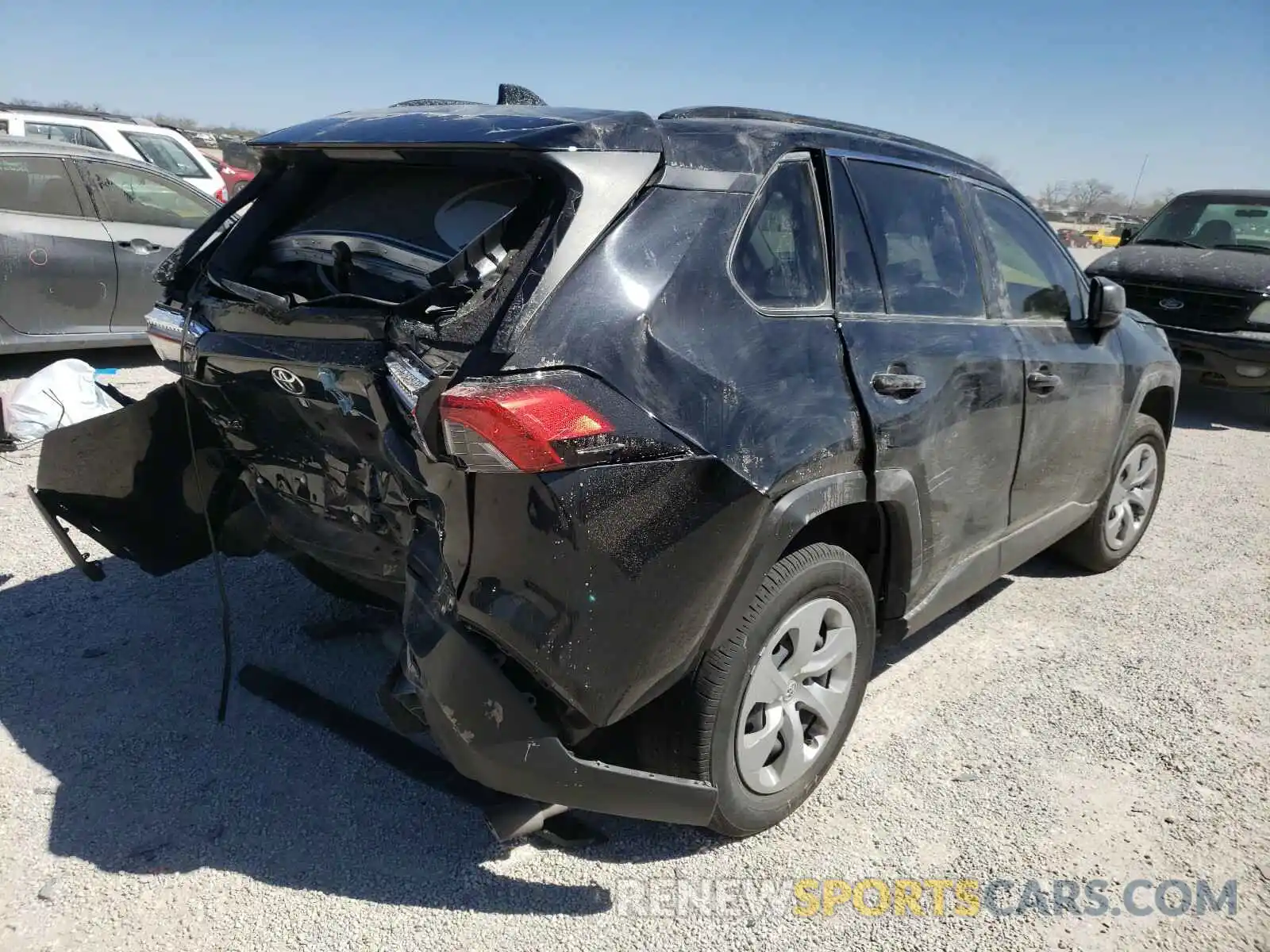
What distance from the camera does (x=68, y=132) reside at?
10695mm

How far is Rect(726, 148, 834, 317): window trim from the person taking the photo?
95.0 inches

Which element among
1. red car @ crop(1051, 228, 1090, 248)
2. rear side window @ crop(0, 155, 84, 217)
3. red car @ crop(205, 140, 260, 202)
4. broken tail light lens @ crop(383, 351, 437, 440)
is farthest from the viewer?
red car @ crop(1051, 228, 1090, 248)

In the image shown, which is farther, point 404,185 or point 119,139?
point 119,139

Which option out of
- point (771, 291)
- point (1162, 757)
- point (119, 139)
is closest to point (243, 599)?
point (771, 291)

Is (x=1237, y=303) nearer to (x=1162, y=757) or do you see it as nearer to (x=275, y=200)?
(x=1162, y=757)

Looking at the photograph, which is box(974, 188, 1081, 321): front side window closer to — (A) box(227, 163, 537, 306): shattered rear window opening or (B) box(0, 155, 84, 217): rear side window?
(A) box(227, 163, 537, 306): shattered rear window opening

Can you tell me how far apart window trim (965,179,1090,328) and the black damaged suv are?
0.04m

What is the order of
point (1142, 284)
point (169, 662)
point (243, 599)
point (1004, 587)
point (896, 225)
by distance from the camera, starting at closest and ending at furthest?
point (896, 225)
point (169, 662)
point (243, 599)
point (1004, 587)
point (1142, 284)

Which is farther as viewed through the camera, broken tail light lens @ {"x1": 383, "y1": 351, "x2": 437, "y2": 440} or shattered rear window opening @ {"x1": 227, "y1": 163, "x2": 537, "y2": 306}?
shattered rear window opening @ {"x1": 227, "y1": 163, "x2": 537, "y2": 306}

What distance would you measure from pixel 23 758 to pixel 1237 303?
29.0ft

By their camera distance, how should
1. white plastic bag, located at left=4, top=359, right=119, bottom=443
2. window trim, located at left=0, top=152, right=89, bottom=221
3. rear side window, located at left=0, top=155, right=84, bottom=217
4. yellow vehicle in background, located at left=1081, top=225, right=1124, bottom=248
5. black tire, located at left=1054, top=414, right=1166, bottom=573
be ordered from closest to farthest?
black tire, located at left=1054, top=414, right=1166, bottom=573, white plastic bag, located at left=4, top=359, right=119, bottom=443, rear side window, located at left=0, top=155, right=84, bottom=217, window trim, located at left=0, top=152, right=89, bottom=221, yellow vehicle in background, located at left=1081, top=225, right=1124, bottom=248

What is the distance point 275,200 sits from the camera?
3082 mm

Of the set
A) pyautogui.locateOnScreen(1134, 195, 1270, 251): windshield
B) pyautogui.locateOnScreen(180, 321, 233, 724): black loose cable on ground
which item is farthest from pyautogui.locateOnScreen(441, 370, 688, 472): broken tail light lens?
pyautogui.locateOnScreen(1134, 195, 1270, 251): windshield

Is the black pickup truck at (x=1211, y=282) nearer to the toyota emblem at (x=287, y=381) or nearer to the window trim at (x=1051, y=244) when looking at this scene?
the window trim at (x=1051, y=244)
